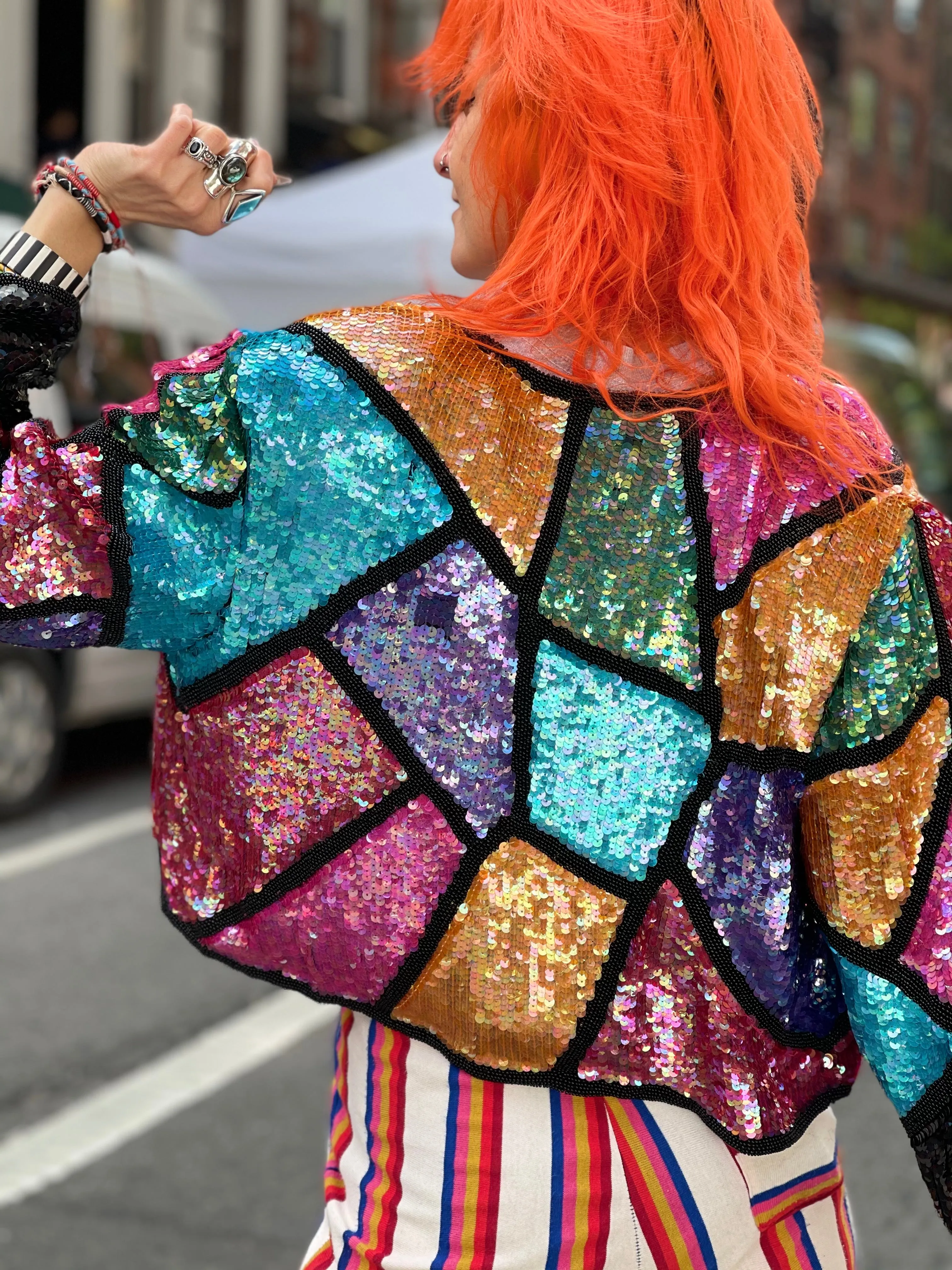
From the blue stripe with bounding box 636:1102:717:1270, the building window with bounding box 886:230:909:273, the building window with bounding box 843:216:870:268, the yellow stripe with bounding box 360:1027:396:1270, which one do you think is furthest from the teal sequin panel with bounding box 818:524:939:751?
the building window with bounding box 886:230:909:273

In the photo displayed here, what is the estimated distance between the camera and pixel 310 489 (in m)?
1.05

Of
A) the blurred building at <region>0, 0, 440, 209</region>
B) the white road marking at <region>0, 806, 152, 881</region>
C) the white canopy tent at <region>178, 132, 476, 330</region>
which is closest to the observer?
the white road marking at <region>0, 806, 152, 881</region>

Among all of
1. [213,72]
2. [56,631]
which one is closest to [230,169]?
[56,631]

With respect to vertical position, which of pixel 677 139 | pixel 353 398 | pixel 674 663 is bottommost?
pixel 674 663

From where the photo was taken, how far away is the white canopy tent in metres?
8.62

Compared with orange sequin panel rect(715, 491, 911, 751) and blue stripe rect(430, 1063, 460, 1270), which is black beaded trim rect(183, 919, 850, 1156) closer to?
blue stripe rect(430, 1063, 460, 1270)

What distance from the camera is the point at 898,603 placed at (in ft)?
3.60

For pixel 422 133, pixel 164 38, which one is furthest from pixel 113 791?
pixel 422 133

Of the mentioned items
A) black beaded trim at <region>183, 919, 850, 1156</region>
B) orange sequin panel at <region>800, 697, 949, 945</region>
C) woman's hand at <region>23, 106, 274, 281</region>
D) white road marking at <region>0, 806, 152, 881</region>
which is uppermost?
woman's hand at <region>23, 106, 274, 281</region>

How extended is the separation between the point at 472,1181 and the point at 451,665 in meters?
0.41

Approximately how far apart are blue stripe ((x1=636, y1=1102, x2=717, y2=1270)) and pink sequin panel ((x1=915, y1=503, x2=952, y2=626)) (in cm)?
45

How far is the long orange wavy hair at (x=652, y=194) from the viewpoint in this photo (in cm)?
108

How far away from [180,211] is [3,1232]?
235 centimetres

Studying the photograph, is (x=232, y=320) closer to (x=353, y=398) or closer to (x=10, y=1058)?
(x=10, y=1058)
